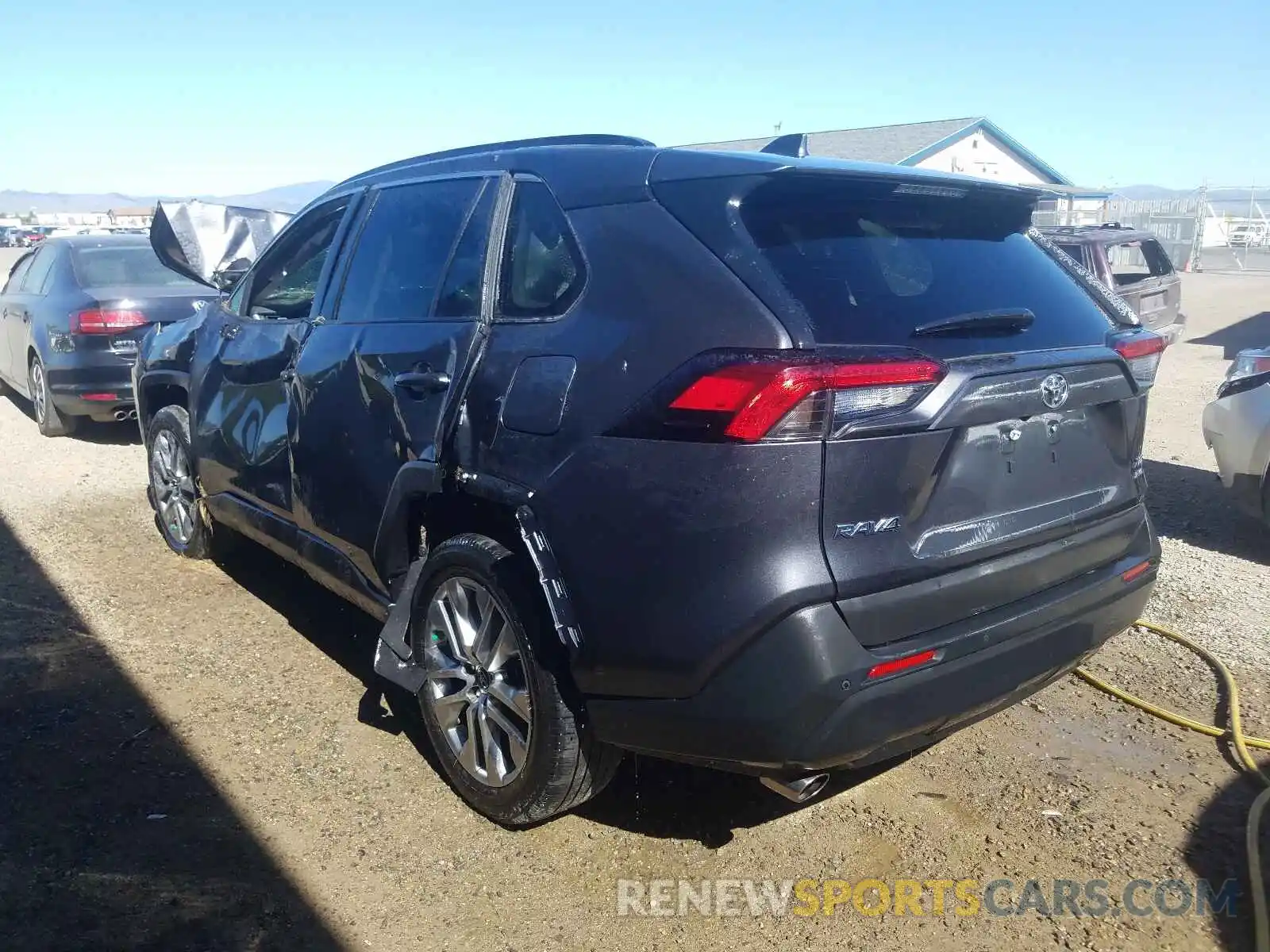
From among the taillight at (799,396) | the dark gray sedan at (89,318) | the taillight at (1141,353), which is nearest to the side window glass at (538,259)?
the taillight at (799,396)

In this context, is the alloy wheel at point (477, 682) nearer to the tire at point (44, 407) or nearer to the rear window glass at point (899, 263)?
the rear window glass at point (899, 263)

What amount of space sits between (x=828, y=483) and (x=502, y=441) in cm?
98

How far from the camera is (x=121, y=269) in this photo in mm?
8648

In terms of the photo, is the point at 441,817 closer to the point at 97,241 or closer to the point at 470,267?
the point at 470,267

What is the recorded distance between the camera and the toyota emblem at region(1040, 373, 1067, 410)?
2.62 metres

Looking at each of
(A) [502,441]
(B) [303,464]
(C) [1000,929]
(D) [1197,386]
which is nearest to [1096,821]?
(C) [1000,929]

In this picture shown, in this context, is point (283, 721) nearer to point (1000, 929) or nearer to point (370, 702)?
point (370, 702)

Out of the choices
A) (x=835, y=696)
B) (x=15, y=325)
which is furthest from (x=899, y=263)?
(x=15, y=325)

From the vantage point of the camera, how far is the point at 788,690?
2.33 meters

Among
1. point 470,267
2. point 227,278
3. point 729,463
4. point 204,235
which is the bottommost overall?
point 729,463

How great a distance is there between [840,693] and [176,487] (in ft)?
14.3

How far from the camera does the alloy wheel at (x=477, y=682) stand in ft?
9.89

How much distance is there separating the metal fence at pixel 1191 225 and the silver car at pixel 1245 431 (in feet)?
88.8

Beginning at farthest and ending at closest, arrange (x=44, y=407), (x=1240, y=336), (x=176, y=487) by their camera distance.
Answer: (x=1240, y=336), (x=44, y=407), (x=176, y=487)
